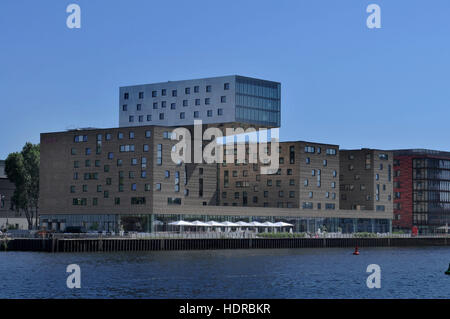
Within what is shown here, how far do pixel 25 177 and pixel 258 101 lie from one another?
177 ft

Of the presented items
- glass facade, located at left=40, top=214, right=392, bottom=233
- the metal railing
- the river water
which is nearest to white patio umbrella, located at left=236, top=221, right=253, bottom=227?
the metal railing

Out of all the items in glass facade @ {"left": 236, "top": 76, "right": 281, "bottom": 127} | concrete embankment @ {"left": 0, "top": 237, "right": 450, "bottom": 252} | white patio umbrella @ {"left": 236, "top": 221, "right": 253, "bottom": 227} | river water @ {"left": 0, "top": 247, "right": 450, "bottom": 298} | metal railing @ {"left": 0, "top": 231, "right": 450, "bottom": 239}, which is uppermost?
glass facade @ {"left": 236, "top": 76, "right": 281, "bottom": 127}

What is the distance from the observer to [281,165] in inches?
7116

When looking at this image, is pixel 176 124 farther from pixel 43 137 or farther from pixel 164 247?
pixel 164 247

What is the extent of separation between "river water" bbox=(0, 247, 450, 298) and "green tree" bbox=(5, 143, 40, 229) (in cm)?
6436

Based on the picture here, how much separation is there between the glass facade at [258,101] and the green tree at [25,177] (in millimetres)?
47812

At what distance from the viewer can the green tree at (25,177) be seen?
183 metres

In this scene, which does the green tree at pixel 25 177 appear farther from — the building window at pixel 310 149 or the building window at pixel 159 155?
the building window at pixel 310 149

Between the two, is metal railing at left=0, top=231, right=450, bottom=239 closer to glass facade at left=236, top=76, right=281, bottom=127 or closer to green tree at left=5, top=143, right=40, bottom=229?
glass facade at left=236, top=76, right=281, bottom=127

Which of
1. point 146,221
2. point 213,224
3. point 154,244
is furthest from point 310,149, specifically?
point 154,244

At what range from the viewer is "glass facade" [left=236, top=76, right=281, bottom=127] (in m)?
173

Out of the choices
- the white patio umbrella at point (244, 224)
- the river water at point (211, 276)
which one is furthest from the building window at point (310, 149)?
the river water at point (211, 276)

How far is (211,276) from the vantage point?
83438 mm

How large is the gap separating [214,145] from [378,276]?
85521mm
